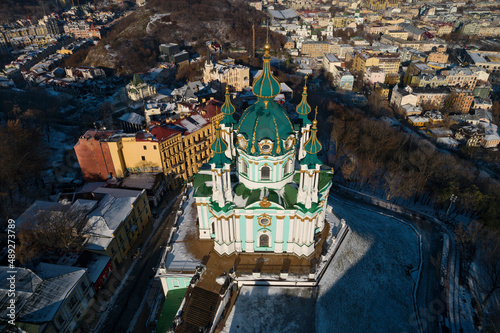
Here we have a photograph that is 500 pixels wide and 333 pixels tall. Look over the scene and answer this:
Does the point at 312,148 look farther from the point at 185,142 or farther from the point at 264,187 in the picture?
the point at 185,142

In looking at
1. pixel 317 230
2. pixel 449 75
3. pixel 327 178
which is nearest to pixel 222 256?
pixel 317 230

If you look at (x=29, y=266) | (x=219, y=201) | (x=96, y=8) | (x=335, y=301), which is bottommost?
(x=335, y=301)

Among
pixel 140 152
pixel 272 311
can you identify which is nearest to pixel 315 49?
pixel 140 152

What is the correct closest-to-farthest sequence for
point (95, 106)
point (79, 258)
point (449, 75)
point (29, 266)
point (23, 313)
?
point (23, 313) < point (29, 266) < point (79, 258) < point (95, 106) < point (449, 75)

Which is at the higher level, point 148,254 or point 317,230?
point 317,230

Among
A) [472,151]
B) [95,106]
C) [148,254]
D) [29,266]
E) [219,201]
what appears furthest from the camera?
[95,106]

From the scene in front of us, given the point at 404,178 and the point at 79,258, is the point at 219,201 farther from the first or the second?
the point at 404,178
